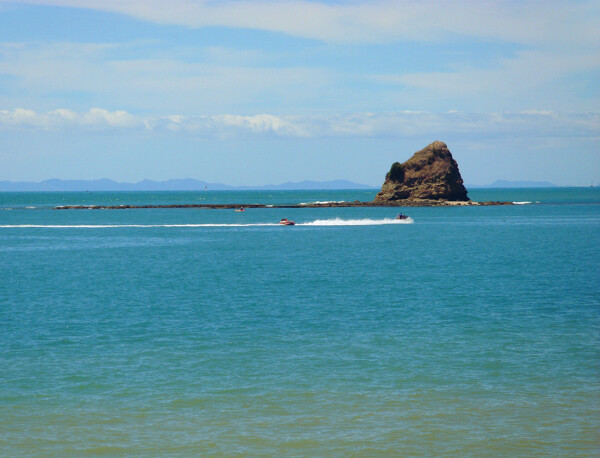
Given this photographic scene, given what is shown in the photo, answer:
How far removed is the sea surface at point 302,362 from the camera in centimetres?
2055

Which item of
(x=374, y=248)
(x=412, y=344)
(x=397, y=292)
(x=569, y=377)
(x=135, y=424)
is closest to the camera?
(x=135, y=424)

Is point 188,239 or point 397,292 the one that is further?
point 188,239

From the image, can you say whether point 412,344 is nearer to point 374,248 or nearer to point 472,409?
point 472,409

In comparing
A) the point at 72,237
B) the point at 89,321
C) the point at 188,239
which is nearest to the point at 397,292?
the point at 89,321

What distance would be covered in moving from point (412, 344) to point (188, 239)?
82.6 m

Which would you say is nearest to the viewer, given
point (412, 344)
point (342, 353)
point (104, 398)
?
point (104, 398)

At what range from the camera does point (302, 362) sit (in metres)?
28.7

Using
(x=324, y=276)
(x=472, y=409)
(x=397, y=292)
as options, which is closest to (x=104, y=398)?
(x=472, y=409)

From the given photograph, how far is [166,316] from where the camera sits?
40594mm

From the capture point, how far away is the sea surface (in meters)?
20.5

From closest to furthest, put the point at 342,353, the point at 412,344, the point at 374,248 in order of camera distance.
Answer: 1. the point at 342,353
2. the point at 412,344
3. the point at 374,248

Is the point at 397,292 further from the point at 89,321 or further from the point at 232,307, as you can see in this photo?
the point at 89,321

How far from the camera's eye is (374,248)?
93.7m

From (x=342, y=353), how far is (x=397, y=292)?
70.9 ft
